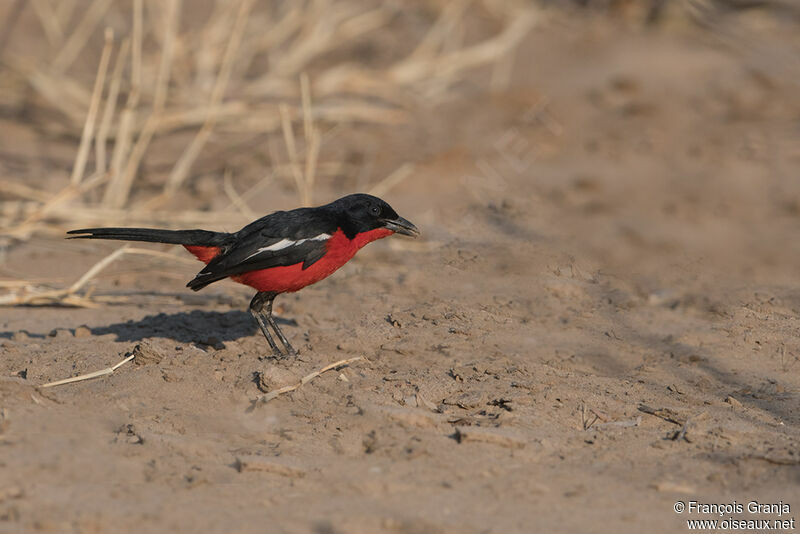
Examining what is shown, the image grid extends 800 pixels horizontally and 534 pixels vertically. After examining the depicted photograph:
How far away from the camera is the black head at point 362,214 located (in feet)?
16.9

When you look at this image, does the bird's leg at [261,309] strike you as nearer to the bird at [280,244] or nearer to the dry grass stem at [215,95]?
the bird at [280,244]

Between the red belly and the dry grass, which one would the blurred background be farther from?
the red belly

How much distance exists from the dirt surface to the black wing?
1.46 feet

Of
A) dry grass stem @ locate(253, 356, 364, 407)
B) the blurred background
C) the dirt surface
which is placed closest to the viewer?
the dirt surface

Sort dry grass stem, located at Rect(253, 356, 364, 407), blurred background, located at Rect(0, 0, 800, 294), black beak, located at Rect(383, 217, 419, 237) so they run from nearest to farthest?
dry grass stem, located at Rect(253, 356, 364, 407)
black beak, located at Rect(383, 217, 419, 237)
blurred background, located at Rect(0, 0, 800, 294)

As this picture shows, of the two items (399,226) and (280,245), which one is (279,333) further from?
(399,226)

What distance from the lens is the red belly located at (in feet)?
16.3

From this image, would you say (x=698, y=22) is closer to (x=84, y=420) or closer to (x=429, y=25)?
(x=429, y=25)

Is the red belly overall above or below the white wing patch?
below

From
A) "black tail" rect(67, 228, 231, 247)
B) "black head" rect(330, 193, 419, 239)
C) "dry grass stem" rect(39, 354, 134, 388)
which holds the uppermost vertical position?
"black head" rect(330, 193, 419, 239)

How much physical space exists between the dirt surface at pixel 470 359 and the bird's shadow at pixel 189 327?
23 mm

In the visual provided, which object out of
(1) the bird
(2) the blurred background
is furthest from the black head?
(2) the blurred background

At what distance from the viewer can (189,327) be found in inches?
216

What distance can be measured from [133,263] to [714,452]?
14.4 ft
